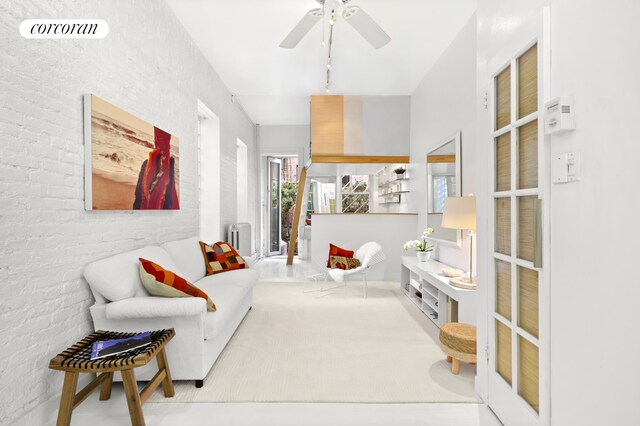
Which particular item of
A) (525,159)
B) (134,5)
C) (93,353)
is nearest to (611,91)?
(525,159)

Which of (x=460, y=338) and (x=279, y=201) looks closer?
(x=460, y=338)

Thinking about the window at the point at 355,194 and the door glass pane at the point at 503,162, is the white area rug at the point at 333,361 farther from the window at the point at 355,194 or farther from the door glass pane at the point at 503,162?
the window at the point at 355,194

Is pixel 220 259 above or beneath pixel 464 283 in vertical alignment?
above

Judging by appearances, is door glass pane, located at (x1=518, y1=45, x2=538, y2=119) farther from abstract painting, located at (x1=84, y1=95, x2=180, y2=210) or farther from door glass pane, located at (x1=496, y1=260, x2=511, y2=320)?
abstract painting, located at (x1=84, y1=95, x2=180, y2=210)

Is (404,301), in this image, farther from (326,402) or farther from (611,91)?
(611,91)

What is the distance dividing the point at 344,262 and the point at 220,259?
171cm

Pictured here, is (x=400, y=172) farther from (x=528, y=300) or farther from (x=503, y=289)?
(x=528, y=300)

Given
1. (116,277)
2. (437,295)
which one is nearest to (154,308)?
(116,277)

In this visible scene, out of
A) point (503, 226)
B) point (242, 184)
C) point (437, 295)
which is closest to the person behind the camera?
point (503, 226)

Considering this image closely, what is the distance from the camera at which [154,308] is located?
6.75 ft

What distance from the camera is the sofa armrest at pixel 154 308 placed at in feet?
6.68

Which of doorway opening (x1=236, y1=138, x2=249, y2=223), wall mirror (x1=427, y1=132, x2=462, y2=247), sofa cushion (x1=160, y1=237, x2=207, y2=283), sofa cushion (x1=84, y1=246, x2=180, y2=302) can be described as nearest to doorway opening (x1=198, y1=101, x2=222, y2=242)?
sofa cushion (x1=160, y1=237, x2=207, y2=283)

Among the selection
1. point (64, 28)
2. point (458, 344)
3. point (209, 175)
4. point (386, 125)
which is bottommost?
point (458, 344)

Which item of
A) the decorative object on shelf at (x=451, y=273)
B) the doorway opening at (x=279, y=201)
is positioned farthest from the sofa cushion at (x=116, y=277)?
the doorway opening at (x=279, y=201)
